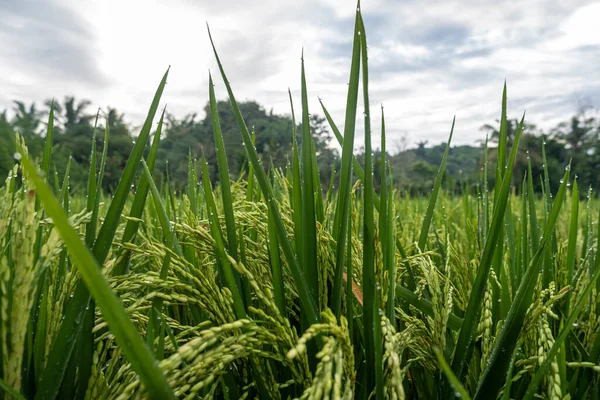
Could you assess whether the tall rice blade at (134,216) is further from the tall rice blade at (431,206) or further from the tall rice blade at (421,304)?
the tall rice blade at (431,206)

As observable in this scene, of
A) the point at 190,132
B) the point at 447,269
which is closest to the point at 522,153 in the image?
the point at 190,132

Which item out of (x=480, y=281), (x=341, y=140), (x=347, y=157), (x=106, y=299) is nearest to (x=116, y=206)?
(x=106, y=299)

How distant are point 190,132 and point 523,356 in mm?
44622

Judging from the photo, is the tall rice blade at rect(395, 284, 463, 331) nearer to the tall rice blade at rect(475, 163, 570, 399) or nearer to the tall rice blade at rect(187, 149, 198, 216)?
the tall rice blade at rect(475, 163, 570, 399)

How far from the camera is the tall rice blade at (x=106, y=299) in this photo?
1.22ft

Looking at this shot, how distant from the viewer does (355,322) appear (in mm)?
929

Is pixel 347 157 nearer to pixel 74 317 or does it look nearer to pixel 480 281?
pixel 480 281

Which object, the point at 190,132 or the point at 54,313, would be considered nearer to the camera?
the point at 54,313

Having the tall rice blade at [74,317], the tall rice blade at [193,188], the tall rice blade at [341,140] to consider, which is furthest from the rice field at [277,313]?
the tall rice blade at [193,188]

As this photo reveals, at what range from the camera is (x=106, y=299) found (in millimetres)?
402

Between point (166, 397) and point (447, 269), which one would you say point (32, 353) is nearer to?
point (166, 397)

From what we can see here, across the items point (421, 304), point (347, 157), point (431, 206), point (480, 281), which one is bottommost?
point (421, 304)

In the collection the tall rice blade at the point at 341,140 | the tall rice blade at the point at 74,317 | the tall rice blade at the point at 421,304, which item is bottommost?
the tall rice blade at the point at 421,304

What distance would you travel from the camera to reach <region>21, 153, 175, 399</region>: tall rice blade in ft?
1.22
